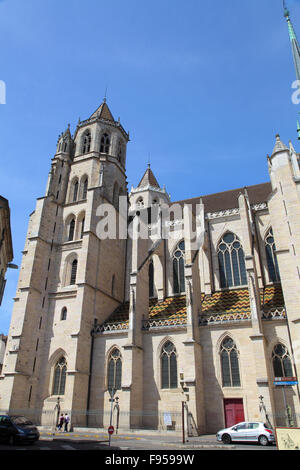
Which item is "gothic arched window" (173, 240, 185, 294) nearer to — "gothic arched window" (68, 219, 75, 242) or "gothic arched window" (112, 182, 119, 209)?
"gothic arched window" (112, 182, 119, 209)

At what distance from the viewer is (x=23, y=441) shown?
1402cm

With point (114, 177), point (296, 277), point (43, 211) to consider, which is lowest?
point (296, 277)

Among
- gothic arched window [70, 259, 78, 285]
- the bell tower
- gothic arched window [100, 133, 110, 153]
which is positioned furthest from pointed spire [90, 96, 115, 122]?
gothic arched window [70, 259, 78, 285]

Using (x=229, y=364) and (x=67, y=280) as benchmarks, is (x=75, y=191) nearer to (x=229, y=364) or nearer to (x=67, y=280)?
(x=67, y=280)

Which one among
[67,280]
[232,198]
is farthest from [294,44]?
[67,280]

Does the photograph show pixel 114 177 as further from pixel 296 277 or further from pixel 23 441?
pixel 23 441

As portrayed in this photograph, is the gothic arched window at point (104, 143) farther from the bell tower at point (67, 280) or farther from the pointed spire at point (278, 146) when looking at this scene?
Answer: the pointed spire at point (278, 146)

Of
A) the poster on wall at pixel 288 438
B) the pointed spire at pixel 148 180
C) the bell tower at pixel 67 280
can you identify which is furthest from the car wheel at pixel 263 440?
the pointed spire at pixel 148 180

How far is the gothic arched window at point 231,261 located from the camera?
26.2m

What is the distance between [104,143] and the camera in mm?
34406

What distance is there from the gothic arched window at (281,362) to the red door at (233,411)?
2.70 m

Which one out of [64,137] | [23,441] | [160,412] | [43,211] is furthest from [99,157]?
[23,441]

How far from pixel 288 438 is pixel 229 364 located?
12525 mm

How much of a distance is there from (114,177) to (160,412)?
2072 centimetres
